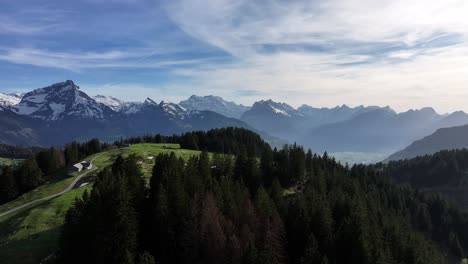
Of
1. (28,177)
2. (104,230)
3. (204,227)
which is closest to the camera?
(104,230)

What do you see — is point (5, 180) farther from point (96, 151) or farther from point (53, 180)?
point (96, 151)

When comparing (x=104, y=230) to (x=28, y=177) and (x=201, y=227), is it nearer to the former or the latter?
(x=201, y=227)

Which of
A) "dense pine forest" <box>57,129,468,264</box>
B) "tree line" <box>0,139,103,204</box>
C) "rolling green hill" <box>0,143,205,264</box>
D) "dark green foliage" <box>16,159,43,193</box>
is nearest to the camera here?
"dense pine forest" <box>57,129,468,264</box>

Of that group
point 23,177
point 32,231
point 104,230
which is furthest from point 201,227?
point 23,177

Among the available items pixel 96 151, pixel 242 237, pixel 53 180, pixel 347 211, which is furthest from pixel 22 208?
pixel 96 151

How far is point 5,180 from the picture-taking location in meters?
Result: 116

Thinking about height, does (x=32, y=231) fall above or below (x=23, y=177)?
below

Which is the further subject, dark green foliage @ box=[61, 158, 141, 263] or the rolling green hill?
the rolling green hill

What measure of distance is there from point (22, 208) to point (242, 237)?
192 ft

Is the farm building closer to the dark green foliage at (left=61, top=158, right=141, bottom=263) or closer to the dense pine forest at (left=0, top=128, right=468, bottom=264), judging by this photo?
the dense pine forest at (left=0, top=128, right=468, bottom=264)

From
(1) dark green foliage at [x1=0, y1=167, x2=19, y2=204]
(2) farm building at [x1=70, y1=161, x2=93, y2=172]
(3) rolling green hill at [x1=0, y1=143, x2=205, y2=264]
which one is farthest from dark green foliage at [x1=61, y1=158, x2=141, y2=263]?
(1) dark green foliage at [x1=0, y1=167, x2=19, y2=204]

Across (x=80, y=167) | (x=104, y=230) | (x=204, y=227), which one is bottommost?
(x=204, y=227)

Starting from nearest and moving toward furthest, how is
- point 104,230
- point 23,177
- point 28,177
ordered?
point 104,230 → point 23,177 → point 28,177

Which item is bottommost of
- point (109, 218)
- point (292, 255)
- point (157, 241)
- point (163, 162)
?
point (292, 255)
